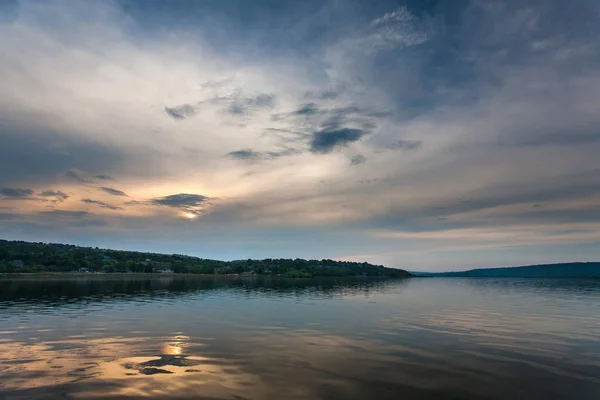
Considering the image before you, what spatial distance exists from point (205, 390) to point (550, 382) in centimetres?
2540

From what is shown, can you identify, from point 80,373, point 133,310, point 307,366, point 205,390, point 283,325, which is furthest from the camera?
point 133,310

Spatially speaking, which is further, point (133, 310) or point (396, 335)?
point (133, 310)

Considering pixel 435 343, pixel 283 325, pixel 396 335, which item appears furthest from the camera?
pixel 283 325

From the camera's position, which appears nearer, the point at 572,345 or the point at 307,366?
the point at 307,366

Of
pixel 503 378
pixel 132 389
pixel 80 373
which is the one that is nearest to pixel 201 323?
pixel 80 373

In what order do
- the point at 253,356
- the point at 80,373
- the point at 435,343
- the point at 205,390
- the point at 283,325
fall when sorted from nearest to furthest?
the point at 205,390, the point at 80,373, the point at 253,356, the point at 435,343, the point at 283,325

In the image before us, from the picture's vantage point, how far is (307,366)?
91.8ft

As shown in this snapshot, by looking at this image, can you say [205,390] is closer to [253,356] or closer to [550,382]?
[253,356]

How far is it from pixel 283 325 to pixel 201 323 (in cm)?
1248

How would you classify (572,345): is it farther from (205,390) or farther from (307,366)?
(205,390)

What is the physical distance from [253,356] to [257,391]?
9455 mm

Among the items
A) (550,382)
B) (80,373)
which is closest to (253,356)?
(80,373)

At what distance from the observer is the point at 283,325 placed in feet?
164

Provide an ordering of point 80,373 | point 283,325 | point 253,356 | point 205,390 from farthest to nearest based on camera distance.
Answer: point 283,325
point 253,356
point 80,373
point 205,390
